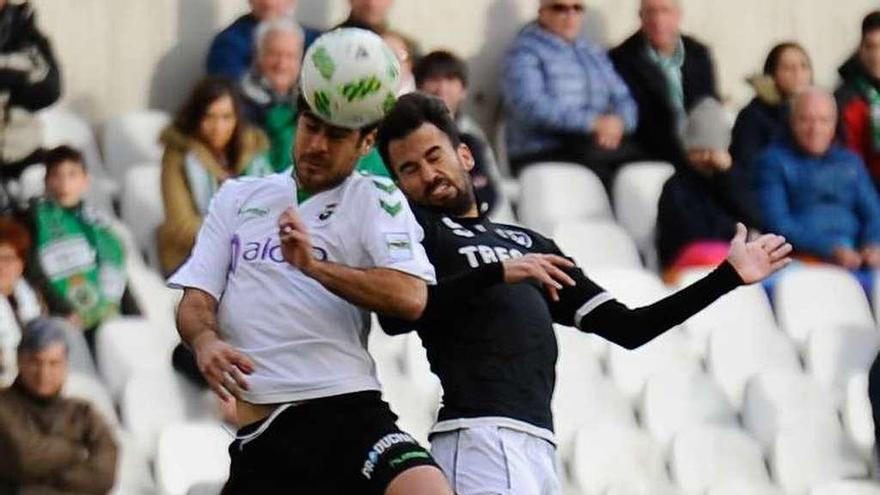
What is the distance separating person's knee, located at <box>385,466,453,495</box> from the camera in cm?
662

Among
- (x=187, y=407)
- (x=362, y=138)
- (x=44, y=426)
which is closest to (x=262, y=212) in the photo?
(x=362, y=138)

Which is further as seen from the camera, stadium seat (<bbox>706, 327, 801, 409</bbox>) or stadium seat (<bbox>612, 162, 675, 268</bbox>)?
stadium seat (<bbox>612, 162, 675, 268</bbox>)

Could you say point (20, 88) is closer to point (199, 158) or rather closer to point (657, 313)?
point (199, 158)

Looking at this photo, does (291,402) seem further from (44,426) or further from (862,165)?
(862,165)

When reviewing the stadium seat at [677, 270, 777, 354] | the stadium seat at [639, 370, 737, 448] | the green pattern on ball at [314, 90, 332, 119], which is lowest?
the stadium seat at [639, 370, 737, 448]

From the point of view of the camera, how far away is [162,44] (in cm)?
1224

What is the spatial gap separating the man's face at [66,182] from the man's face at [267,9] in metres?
1.52

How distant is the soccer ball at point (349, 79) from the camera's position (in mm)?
6754

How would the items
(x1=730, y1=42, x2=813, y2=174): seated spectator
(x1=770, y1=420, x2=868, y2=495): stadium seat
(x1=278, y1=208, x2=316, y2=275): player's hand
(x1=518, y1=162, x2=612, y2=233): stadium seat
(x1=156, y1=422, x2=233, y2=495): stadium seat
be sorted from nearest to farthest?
(x1=278, y1=208, x2=316, y2=275): player's hand, (x1=156, y1=422, x2=233, y2=495): stadium seat, (x1=770, y1=420, x2=868, y2=495): stadium seat, (x1=518, y1=162, x2=612, y2=233): stadium seat, (x1=730, y1=42, x2=813, y2=174): seated spectator

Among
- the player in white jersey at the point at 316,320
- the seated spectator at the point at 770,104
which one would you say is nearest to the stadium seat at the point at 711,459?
the seated spectator at the point at 770,104

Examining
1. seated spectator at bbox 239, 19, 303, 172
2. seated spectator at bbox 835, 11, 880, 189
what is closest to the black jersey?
seated spectator at bbox 239, 19, 303, 172

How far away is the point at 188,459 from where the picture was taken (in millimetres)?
9867

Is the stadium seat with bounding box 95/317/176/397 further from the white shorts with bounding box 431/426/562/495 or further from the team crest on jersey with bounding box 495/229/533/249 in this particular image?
the white shorts with bounding box 431/426/562/495

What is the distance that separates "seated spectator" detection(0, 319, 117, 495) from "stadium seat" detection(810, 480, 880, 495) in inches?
111
